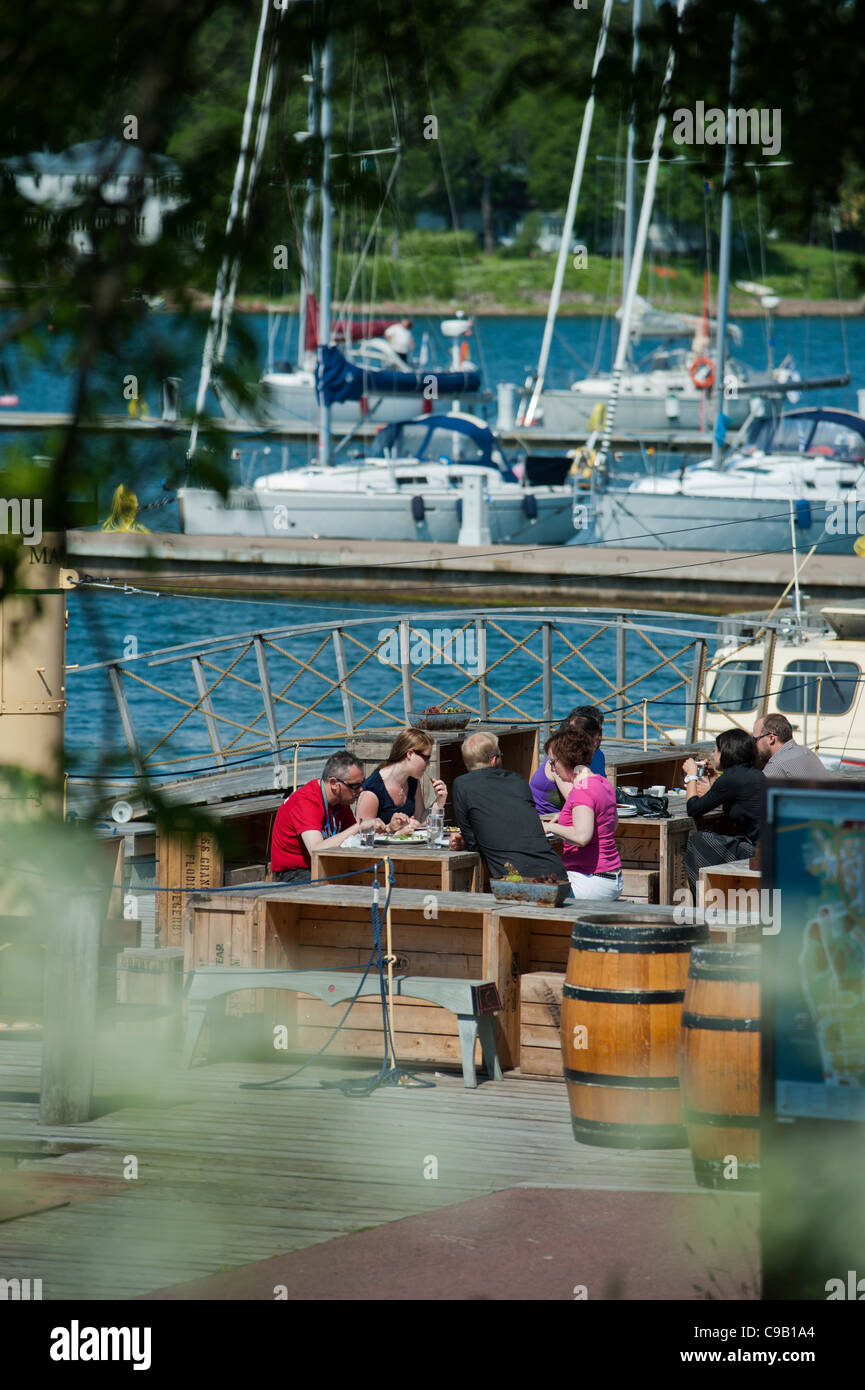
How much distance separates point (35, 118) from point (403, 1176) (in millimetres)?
4716

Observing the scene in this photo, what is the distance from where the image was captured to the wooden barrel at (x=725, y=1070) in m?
6.84

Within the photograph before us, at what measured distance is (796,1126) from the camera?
18.0 ft

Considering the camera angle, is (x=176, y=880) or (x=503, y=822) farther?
(x=176, y=880)

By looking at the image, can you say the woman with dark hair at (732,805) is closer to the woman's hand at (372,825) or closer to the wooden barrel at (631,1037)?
Result: the woman's hand at (372,825)

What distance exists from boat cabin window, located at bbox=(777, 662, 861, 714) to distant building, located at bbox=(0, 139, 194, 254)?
14.2 meters

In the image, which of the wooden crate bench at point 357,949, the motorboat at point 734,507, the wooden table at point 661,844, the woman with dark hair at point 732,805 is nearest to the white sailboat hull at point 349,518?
the motorboat at point 734,507

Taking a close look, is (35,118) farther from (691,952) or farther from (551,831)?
(551,831)

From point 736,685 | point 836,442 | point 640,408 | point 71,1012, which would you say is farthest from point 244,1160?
point 640,408

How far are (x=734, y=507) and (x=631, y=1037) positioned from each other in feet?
91.9

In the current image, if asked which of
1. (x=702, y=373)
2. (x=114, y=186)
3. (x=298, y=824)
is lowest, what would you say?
(x=298, y=824)

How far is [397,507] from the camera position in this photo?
3509cm

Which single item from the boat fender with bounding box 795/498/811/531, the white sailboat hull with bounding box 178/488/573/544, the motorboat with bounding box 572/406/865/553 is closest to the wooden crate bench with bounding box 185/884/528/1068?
the motorboat with bounding box 572/406/865/553

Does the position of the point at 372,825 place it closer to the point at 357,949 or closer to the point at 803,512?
the point at 357,949

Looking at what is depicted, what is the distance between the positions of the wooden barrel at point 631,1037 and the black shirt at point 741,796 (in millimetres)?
2786
